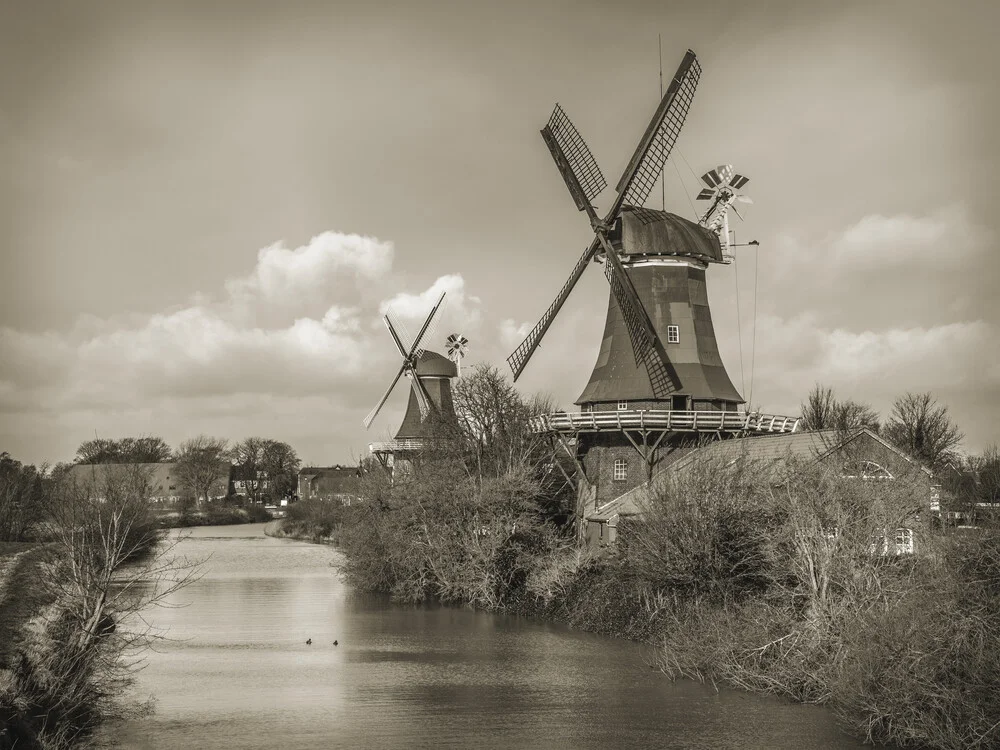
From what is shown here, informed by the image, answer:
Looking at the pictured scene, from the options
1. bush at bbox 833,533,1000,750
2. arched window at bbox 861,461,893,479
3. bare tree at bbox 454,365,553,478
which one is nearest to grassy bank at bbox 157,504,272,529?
bare tree at bbox 454,365,553,478

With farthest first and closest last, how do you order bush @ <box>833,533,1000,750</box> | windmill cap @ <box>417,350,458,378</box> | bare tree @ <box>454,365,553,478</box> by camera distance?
windmill cap @ <box>417,350,458,378</box> < bare tree @ <box>454,365,553,478</box> < bush @ <box>833,533,1000,750</box>

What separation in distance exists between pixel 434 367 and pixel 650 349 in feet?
71.0

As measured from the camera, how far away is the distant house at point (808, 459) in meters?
18.9

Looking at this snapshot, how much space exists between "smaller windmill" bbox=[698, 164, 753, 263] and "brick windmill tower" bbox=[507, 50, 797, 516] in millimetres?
70

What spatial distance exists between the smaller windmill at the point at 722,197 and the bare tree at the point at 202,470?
235 ft

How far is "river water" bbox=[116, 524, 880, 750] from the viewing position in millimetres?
15109

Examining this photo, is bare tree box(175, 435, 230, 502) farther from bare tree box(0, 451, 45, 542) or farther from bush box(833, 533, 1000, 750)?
bush box(833, 533, 1000, 750)

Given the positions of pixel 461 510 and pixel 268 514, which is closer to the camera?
pixel 461 510

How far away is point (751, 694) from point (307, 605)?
15.5 m

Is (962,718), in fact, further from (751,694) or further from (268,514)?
(268,514)

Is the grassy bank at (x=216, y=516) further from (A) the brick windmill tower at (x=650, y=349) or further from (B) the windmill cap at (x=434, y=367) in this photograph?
(A) the brick windmill tower at (x=650, y=349)

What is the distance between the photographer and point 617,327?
3306cm

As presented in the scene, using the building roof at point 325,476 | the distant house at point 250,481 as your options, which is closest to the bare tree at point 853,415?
the building roof at point 325,476

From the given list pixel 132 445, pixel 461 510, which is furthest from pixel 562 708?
pixel 132 445
